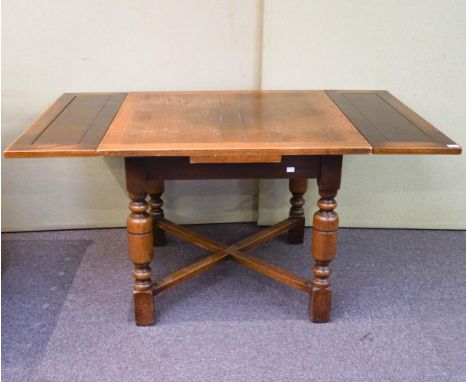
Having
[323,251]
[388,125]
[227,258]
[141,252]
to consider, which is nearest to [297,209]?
[227,258]

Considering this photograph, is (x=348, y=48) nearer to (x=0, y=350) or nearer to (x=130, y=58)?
(x=130, y=58)

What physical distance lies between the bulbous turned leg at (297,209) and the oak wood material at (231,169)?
0.66 metres

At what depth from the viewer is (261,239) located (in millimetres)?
2539

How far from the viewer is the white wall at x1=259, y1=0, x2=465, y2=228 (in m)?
2.51

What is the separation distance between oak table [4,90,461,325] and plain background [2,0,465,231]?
0.78 ft

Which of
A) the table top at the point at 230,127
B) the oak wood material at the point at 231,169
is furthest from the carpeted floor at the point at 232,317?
the table top at the point at 230,127

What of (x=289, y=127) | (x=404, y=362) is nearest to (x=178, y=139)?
(x=289, y=127)

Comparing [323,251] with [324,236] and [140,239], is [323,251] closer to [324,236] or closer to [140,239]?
[324,236]

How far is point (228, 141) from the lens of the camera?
183cm

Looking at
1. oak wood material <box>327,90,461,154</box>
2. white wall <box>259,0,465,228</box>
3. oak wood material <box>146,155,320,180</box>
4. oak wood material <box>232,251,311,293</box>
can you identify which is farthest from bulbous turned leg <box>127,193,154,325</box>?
white wall <box>259,0,465,228</box>

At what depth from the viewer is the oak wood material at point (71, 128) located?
5.74ft

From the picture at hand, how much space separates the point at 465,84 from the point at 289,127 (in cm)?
113

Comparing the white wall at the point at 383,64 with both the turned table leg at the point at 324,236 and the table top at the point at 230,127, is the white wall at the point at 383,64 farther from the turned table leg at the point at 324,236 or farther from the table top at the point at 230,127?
the turned table leg at the point at 324,236

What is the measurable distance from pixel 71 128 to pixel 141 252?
503 millimetres
